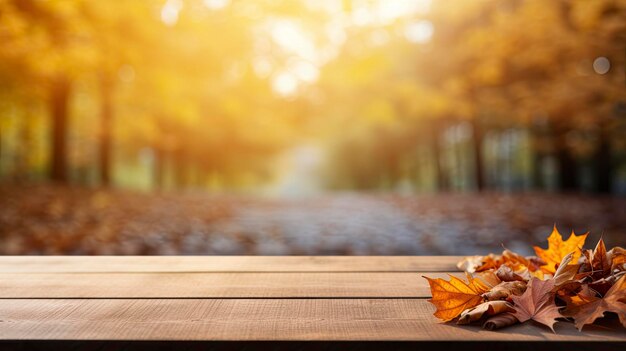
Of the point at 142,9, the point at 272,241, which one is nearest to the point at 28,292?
the point at 272,241

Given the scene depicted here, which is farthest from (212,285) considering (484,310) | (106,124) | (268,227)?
(106,124)

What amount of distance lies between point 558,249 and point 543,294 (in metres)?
0.50

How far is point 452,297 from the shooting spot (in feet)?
5.37

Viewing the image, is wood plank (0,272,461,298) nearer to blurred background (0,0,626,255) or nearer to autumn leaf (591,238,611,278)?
autumn leaf (591,238,611,278)

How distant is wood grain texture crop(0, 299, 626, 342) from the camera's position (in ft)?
4.61

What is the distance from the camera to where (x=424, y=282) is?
202 cm

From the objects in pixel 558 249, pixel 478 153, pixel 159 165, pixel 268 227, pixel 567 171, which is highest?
pixel 159 165

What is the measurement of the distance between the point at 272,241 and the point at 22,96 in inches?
445

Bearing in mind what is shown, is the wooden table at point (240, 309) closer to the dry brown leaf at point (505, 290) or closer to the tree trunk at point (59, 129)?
the dry brown leaf at point (505, 290)

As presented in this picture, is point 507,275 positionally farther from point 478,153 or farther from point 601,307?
point 478,153

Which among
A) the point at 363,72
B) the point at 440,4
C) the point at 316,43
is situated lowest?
the point at 363,72

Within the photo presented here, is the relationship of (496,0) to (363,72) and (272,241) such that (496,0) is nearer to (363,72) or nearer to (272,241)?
(363,72)

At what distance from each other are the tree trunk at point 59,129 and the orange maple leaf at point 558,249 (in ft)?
45.1

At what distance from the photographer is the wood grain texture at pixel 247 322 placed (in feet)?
4.61
